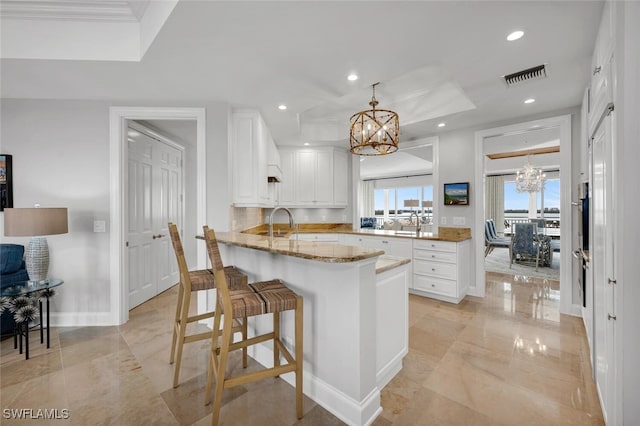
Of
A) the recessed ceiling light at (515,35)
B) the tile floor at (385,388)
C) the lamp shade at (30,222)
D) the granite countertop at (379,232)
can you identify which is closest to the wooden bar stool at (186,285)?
the tile floor at (385,388)

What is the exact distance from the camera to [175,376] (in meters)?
1.84

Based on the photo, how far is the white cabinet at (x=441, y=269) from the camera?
11.6 feet

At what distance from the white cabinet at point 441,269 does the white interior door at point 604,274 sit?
174cm

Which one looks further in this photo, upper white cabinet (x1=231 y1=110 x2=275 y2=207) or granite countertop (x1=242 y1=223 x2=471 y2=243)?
granite countertop (x1=242 y1=223 x2=471 y2=243)

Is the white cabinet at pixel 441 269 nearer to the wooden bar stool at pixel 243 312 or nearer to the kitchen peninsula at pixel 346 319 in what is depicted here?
the kitchen peninsula at pixel 346 319

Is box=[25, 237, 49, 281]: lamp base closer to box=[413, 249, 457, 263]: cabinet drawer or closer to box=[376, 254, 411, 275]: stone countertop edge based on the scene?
box=[376, 254, 411, 275]: stone countertop edge

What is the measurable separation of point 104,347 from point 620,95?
158 inches

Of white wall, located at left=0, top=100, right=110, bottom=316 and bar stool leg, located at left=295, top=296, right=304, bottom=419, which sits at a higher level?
white wall, located at left=0, top=100, right=110, bottom=316

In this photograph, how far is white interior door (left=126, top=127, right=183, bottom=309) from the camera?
3.38m

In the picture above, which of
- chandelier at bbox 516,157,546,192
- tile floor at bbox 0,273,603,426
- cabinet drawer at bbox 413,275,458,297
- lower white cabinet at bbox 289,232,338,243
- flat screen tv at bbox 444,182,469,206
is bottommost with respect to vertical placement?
tile floor at bbox 0,273,603,426

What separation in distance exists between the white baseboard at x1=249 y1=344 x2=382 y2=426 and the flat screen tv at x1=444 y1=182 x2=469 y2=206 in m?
3.16

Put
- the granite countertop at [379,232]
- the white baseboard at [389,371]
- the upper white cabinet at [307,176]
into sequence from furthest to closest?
the upper white cabinet at [307,176] < the granite countertop at [379,232] < the white baseboard at [389,371]

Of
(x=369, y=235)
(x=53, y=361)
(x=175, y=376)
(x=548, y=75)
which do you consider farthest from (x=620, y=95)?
(x=53, y=361)

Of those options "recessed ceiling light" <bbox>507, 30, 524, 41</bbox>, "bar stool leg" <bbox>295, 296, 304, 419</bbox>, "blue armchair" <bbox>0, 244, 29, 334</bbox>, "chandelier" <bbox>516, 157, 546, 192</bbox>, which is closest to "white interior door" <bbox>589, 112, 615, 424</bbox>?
"recessed ceiling light" <bbox>507, 30, 524, 41</bbox>
